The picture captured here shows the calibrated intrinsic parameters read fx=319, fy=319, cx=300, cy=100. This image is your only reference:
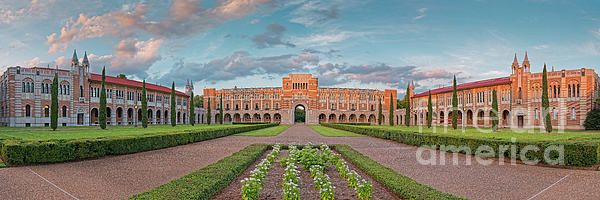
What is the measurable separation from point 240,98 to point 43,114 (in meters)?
51.5

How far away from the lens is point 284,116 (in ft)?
289

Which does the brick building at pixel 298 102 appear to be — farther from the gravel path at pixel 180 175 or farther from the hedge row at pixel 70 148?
the gravel path at pixel 180 175

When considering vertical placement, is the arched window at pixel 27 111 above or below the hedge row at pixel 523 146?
above

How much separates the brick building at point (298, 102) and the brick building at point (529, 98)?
32212mm

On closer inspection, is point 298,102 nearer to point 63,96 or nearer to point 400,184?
point 63,96

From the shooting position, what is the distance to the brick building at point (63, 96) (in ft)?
141

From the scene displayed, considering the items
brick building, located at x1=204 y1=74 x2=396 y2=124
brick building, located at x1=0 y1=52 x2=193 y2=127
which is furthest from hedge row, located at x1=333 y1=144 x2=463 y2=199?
brick building, located at x1=204 y1=74 x2=396 y2=124

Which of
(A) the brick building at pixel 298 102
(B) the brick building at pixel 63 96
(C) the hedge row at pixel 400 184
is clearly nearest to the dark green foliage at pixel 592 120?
(C) the hedge row at pixel 400 184

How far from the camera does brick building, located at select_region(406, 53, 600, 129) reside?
4306 cm

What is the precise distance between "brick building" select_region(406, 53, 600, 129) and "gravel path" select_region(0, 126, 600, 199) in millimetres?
42535

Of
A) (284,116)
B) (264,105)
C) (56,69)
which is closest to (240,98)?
(264,105)

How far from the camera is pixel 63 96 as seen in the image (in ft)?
152

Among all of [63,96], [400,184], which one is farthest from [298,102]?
[400,184]

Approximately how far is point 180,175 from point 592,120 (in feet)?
172
